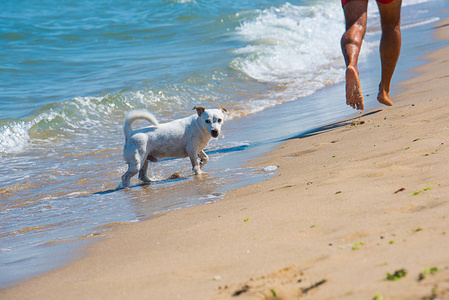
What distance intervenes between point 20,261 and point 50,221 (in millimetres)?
1260

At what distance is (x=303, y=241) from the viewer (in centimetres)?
266

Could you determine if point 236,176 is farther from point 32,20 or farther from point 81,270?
point 32,20

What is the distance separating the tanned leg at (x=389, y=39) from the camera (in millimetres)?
5062

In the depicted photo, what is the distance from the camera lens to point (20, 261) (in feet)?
12.2

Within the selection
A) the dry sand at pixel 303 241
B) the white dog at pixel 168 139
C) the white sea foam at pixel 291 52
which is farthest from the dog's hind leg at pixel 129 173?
the white sea foam at pixel 291 52

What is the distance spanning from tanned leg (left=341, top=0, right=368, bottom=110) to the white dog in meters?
2.03

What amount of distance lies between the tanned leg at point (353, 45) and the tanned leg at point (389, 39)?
41 centimetres

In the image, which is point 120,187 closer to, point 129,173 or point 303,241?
point 129,173

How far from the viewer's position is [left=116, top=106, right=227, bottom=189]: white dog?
6.20m

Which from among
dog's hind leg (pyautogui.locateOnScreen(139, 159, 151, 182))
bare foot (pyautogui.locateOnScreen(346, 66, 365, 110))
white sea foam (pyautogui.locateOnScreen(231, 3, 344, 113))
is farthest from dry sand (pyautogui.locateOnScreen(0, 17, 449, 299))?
white sea foam (pyautogui.locateOnScreen(231, 3, 344, 113))

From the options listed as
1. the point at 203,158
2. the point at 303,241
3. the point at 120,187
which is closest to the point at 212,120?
the point at 203,158

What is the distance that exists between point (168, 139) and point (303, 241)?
395 cm

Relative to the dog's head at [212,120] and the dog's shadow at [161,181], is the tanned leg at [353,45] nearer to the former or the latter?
the dog's head at [212,120]

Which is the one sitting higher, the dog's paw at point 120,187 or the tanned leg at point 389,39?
the tanned leg at point 389,39
